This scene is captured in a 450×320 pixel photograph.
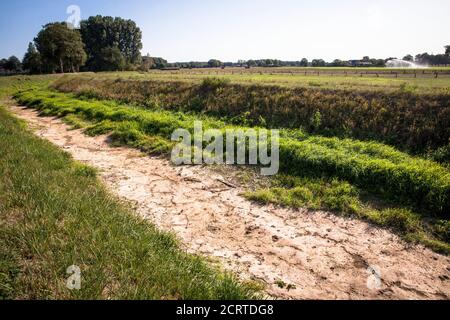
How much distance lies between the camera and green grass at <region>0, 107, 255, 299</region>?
3.50 metres

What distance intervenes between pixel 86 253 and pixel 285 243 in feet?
13.5

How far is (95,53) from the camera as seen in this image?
86.8 m

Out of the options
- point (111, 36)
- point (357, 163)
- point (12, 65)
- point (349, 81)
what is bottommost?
point (357, 163)

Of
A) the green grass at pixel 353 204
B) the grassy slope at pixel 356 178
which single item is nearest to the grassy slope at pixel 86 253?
the green grass at pixel 353 204

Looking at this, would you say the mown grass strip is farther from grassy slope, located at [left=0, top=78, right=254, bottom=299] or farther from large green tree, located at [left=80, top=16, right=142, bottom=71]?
large green tree, located at [left=80, top=16, right=142, bottom=71]

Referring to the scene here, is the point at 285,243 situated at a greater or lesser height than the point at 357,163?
lesser

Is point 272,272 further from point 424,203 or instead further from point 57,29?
point 57,29

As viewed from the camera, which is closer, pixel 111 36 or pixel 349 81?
pixel 349 81

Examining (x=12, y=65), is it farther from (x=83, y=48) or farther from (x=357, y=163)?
(x=357, y=163)

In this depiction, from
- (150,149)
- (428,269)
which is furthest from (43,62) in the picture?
(428,269)

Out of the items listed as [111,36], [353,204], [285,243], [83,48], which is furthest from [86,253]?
[111,36]

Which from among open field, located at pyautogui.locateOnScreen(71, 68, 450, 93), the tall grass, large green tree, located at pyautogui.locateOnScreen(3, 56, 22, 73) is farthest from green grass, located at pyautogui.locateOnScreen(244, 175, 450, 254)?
large green tree, located at pyautogui.locateOnScreen(3, 56, 22, 73)

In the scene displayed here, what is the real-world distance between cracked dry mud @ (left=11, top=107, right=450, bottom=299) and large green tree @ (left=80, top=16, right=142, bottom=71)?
83.4 metres

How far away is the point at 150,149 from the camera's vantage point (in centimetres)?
1269
